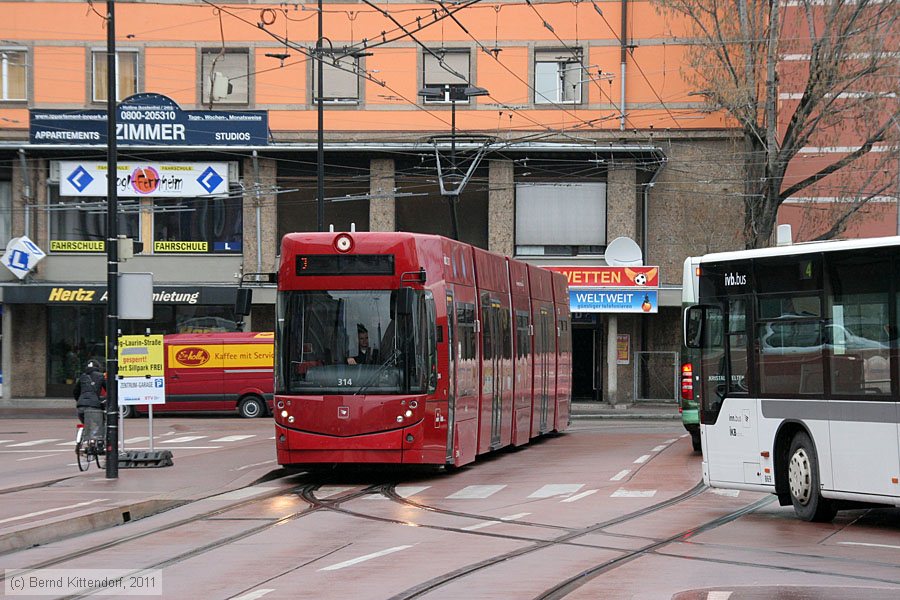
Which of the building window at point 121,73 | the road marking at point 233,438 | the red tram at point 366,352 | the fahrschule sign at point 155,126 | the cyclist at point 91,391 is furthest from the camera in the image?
the building window at point 121,73

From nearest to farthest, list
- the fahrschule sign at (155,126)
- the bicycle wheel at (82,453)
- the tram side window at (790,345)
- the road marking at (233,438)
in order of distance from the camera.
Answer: the tram side window at (790,345), the bicycle wheel at (82,453), the road marking at (233,438), the fahrschule sign at (155,126)

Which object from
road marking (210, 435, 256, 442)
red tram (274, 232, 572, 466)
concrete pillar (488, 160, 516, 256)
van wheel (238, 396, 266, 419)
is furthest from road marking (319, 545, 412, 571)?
concrete pillar (488, 160, 516, 256)

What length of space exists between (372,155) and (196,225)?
606 centimetres

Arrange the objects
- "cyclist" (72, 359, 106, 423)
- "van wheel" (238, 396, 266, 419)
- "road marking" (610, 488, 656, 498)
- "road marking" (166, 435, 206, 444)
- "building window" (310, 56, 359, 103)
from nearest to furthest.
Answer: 1. "road marking" (610, 488, 656, 498)
2. "cyclist" (72, 359, 106, 423)
3. "road marking" (166, 435, 206, 444)
4. "van wheel" (238, 396, 266, 419)
5. "building window" (310, 56, 359, 103)

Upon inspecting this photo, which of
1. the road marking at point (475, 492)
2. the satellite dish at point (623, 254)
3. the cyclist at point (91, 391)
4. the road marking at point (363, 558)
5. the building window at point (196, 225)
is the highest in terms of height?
the building window at point (196, 225)

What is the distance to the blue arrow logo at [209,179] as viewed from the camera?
43.5 m

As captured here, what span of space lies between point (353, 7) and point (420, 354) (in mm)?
27342

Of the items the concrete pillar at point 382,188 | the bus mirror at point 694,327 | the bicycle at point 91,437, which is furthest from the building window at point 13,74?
the bus mirror at point 694,327

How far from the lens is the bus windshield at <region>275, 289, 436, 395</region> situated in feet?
60.1

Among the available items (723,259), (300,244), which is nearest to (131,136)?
(300,244)

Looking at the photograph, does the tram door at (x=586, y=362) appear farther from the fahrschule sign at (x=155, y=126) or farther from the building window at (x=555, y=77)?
the fahrschule sign at (x=155, y=126)

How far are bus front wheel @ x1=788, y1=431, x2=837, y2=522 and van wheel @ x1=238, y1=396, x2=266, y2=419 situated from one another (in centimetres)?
2774

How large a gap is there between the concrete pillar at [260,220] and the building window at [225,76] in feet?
7.47

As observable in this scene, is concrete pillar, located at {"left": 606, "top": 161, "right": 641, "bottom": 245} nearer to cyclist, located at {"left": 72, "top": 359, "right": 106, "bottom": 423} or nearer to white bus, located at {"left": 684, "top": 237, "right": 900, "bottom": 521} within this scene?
cyclist, located at {"left": 72, "top": 359, "right": 106, "bottom": 423}
